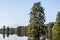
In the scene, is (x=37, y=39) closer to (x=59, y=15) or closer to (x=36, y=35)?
(x=36, y=35)

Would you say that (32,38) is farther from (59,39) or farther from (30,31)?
(59,39)

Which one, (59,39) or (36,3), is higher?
(36,3)

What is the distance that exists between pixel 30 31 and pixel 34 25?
1.61 metres

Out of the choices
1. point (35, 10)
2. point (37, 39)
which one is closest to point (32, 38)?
point (37, 39)

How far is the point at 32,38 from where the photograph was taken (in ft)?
220

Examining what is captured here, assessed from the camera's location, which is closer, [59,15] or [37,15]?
[37,15]

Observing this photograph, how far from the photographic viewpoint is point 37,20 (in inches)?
2581

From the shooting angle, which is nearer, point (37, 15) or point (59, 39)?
point (37, 15)

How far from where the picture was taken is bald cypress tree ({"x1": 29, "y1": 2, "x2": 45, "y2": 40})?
64.5m

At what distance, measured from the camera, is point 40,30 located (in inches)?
2534

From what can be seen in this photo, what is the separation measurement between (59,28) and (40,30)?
8160mm

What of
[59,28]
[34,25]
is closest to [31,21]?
[34,25]

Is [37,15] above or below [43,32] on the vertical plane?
above

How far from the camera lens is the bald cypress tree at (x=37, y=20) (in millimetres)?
64512
